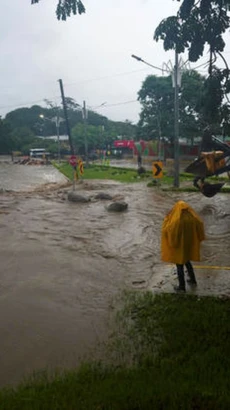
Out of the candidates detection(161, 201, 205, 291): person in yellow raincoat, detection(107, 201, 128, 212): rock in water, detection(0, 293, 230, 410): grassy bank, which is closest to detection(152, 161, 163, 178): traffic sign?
detection(107, 201, 128, 212): rock in water

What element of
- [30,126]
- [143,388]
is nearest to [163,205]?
[143,388]

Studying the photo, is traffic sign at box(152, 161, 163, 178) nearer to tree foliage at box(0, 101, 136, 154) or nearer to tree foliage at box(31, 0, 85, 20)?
tree foliage at box(31, 0, 85, 20)

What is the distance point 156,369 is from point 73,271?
14.9 ft

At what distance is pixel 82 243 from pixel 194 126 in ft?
99.2

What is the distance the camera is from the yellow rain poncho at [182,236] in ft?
19.5

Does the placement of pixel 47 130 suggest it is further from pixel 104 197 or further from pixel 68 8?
pixel 68 8

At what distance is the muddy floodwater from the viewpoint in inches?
201

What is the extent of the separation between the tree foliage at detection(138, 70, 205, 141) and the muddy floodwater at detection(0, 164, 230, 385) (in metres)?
24.8

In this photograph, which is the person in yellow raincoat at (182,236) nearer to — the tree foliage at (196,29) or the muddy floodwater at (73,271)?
the muddy floodwater at (73,271)

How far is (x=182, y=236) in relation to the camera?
5.95m

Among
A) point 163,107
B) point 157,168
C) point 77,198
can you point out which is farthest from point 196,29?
point 163,107

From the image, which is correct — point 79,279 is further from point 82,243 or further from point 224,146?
point 224,146

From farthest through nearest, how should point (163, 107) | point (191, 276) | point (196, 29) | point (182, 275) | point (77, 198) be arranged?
point (163, 107) → point (77, 198) → point (191, 276) → point (182, 275) → point (196, 29)

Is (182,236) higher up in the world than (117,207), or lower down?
higher up
